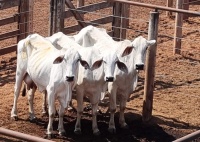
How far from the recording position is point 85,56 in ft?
30.3

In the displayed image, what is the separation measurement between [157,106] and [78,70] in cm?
223

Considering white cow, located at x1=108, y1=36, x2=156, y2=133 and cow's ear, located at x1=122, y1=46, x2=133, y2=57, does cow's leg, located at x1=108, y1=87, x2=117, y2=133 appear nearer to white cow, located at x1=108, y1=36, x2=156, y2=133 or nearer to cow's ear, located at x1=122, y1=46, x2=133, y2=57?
white cow, located at x1=108, y1=36, x2=156, y2=133

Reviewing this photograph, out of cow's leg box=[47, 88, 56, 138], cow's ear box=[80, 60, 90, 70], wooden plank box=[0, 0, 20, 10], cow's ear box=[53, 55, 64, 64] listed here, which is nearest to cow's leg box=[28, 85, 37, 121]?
cow's leg box=[47, 88, 56, 138]

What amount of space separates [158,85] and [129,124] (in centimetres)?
217

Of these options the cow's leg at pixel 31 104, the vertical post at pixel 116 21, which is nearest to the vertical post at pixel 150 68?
the cow's leg at pixel 31 104

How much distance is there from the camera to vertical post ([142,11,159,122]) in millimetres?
9641

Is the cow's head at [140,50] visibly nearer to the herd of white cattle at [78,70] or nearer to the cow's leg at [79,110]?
the herd of white cattle at [78,70]

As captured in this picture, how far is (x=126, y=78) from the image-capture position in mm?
9531

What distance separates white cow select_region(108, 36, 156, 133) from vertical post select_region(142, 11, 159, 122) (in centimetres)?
26

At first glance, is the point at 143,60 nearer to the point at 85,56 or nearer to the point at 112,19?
the point at 85,56

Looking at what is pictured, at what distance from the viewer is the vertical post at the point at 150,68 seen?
380 inches

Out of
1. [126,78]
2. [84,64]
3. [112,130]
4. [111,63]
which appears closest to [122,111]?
[112,130]

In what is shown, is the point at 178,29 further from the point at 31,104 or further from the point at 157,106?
the point at 31,104

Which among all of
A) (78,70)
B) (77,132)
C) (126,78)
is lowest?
(77,132)
